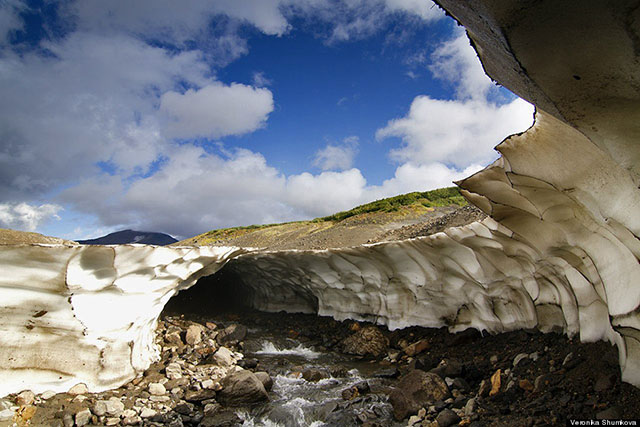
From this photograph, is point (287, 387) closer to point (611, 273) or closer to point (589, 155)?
point (611, 273)

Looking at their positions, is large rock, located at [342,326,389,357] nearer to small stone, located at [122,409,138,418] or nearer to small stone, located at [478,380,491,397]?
small stone, located at [478,380,491,397]

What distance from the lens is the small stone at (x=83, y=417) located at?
3939mm

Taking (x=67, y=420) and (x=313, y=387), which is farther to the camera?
(x=313, y=387)

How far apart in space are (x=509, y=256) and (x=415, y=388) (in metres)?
2.25

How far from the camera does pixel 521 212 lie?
3.94 meters

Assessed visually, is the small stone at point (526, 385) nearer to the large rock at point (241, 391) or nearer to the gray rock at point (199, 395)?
the large rock at point (241, 391)

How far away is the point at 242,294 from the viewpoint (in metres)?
12.3

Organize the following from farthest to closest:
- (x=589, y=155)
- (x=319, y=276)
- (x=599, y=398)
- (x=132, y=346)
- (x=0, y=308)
→ (x=319, y=276), (x=132, y=346), (x=0, y=308), (x=599, y=398), (x=589, y=155)

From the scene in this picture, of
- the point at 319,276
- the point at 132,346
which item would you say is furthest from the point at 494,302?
the point at 132,346

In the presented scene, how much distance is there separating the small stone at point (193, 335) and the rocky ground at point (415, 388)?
0.06ft

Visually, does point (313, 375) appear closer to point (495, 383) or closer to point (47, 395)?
point (495, 383)

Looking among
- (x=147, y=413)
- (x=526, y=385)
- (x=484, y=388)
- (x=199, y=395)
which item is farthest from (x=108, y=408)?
(x=526, y=385)

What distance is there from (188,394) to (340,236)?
34.0 feet

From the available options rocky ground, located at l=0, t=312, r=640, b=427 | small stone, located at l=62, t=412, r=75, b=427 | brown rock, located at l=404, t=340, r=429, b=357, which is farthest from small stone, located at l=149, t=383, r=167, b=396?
brown rock, located at l=404, t=340, r=429, b=357
